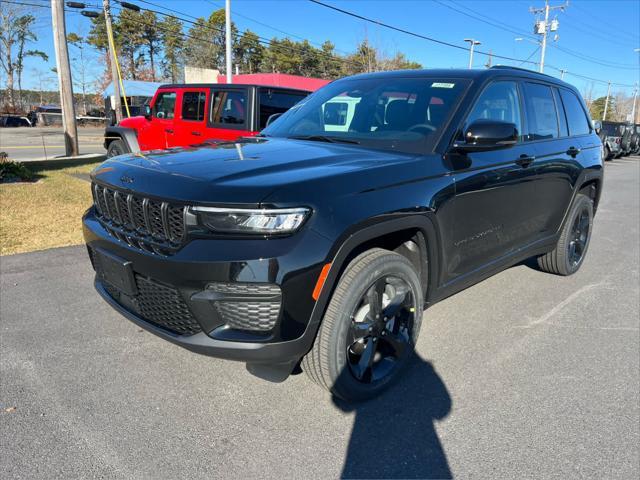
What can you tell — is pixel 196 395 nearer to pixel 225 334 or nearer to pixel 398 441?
pixel 225 334

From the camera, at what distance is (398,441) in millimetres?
2432

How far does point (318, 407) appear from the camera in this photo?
8.83ft

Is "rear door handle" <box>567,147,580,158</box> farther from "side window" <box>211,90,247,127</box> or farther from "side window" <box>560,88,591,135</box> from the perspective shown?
"side window" <box>211,90,247,127</box>

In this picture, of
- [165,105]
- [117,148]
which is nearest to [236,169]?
[165,105]

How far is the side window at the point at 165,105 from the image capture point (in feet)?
30.2

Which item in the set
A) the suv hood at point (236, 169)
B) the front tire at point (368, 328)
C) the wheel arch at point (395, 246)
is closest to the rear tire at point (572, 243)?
the wheel arch at point (395, 246)

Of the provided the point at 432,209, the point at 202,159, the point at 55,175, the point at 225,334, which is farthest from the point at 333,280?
the point at 55,175

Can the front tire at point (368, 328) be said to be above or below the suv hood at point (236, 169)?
below

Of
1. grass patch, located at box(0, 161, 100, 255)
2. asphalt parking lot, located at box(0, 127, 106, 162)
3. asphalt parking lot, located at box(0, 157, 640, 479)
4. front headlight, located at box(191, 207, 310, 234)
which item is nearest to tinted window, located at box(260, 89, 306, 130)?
grass patch, located at box(0, 161, 100, 255)

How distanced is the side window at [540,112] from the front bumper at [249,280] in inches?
102

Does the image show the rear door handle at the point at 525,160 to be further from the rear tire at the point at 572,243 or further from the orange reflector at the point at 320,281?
the orange reflector at the point at 320,281

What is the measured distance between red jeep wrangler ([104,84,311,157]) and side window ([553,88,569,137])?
14.9 feet

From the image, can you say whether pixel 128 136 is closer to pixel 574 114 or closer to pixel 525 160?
pixel 574 114

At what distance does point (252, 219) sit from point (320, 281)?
16.8 inches
